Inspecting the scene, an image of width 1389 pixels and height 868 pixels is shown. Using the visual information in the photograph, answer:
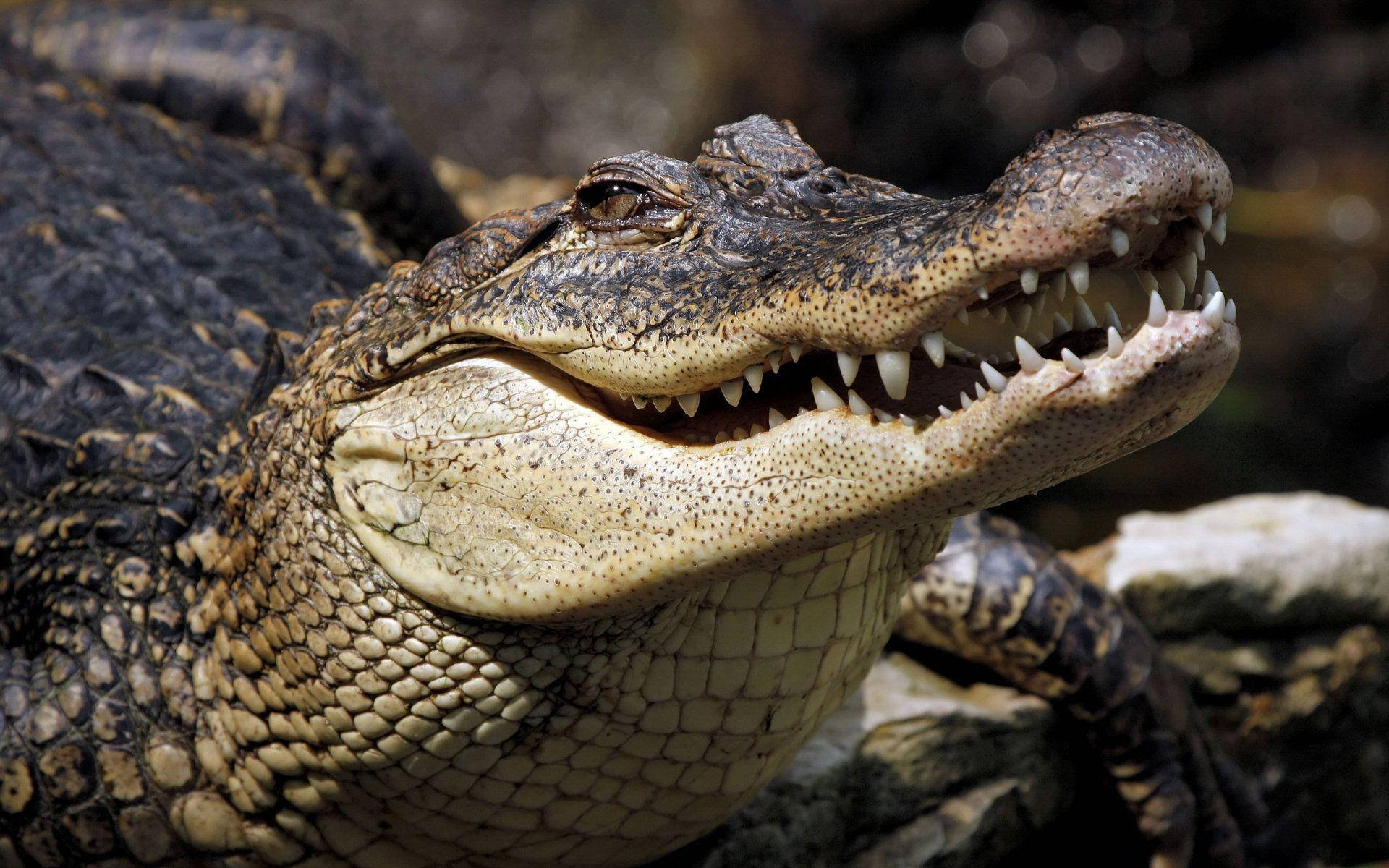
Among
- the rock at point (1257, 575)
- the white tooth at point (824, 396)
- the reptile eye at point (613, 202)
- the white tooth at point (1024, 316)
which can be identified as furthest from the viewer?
the rock at point (1257, 575)

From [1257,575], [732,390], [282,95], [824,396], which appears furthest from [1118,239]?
[282,95]

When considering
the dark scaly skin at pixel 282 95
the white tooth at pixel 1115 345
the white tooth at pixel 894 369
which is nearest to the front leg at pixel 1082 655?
the white tooth at pixel 894 369

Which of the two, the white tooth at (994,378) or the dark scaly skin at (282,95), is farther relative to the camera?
the dark scaly skin at (282,95)

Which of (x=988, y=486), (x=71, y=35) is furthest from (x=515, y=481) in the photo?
(x=71, y=35)

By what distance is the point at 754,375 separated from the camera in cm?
173

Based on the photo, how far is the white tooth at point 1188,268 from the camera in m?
1.62

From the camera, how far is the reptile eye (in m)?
1.95

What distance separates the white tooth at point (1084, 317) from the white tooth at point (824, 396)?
0.32 meters

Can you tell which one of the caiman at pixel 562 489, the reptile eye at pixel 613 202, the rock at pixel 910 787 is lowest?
the rock at pixel 910 787

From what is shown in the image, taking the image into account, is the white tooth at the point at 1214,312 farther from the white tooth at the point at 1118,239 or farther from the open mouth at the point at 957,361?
the white tooth at the point at 1118,239

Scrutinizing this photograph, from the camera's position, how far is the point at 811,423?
168cm

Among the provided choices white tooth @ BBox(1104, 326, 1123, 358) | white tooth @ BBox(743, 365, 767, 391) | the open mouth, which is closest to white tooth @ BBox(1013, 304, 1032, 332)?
the open mouth

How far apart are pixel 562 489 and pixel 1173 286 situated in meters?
0.88

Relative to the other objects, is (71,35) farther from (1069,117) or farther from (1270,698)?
(1069,117)
